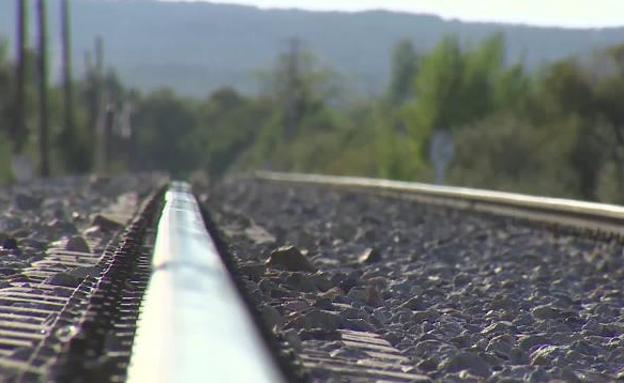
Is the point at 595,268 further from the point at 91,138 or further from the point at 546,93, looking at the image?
the point at 91,138

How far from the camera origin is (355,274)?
664 cm

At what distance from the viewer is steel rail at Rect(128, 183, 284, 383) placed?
2.29 metres

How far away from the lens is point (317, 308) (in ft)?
15.2

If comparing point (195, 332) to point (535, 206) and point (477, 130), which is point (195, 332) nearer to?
point (535, 206)

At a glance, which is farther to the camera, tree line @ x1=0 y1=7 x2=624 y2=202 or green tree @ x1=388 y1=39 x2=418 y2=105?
green tree @ x1=388 y1=39 x2=418 y2=105

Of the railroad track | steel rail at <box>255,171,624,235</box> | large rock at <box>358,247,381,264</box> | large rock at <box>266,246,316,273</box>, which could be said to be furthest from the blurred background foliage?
large rock at <box>266,246,316,273</box>

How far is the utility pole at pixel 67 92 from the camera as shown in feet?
153

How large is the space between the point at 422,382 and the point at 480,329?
152 cm

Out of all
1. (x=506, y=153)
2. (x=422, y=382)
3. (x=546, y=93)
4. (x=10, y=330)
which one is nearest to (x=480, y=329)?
(x=422, y=382)


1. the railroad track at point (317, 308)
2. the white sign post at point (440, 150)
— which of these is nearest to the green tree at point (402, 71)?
the white sign post at point (440, 150)

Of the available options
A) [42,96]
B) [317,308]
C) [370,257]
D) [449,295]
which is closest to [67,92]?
[42,96]

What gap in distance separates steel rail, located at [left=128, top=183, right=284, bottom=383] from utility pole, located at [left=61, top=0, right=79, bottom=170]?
4393 cm

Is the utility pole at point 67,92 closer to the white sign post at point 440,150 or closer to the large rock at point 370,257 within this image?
the white sign post at point 440,150

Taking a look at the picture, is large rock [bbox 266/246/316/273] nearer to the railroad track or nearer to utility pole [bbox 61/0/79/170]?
the railroad track
